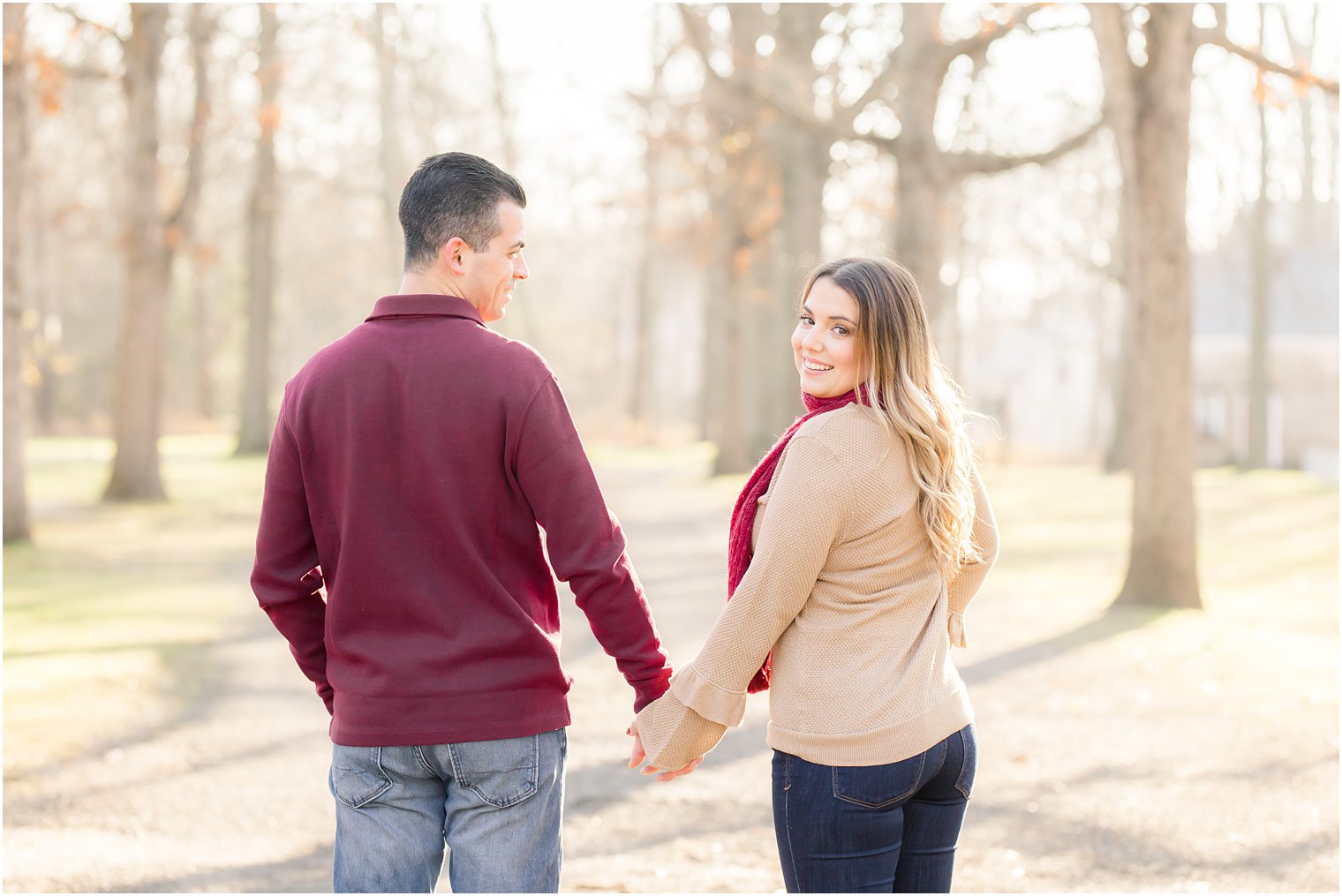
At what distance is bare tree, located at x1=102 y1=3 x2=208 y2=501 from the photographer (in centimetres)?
1850

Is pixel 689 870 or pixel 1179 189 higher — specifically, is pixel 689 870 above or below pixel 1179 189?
below

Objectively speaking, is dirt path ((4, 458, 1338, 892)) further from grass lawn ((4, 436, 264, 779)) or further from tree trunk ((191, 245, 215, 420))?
tree trunk ((191, 245, 215, 420))

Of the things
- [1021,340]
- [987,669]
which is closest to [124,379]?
[987,669]

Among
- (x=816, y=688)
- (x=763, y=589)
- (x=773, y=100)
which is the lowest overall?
(x=816, y=688)

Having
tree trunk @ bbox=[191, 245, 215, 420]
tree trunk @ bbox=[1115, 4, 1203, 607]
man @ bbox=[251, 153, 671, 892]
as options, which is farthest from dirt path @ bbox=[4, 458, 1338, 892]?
tree trunk @ bbox=[191, 245, 215, 420]

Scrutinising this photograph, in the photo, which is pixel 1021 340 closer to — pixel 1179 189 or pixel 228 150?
pixel 228 150

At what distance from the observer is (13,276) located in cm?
1360

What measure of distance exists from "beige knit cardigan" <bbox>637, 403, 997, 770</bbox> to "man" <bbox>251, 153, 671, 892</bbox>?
0.96 feet

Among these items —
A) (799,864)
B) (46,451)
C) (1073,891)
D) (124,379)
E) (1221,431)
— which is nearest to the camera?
(799,864)

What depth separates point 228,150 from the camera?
36.2 meters

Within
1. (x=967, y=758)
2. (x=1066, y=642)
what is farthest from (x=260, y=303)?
(x=967, y=758)

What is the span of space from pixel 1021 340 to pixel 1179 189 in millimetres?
54566

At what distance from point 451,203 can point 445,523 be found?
2.27ft

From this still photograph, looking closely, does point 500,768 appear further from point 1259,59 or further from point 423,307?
point 1259,59
